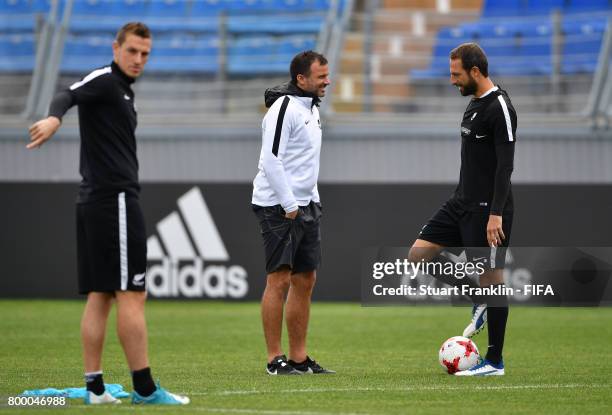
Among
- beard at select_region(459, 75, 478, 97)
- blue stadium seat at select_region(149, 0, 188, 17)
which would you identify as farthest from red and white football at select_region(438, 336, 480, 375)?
blue stadium seat at select_region(149, 0, 188, 17)

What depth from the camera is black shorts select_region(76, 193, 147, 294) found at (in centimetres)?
620

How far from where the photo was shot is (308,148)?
821cm

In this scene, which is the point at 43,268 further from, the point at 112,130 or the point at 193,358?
the point at 112,130

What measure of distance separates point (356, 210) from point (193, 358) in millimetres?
6436

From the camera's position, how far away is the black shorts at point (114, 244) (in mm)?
6195

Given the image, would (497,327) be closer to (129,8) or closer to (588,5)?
(588,5)

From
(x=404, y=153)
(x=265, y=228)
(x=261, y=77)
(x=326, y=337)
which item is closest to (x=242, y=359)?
(x=265, y=228)

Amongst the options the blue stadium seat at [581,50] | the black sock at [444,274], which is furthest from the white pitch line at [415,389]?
the blue stadium seat at [581,50]

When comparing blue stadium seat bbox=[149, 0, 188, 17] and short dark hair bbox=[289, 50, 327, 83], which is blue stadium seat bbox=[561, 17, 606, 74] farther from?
short dark hair bbox=[289, 50, 327, 83]

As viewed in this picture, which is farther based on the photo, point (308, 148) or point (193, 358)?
point (193, 358)

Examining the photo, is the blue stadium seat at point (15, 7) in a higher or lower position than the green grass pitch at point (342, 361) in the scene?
higher

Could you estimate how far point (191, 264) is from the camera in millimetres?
15086

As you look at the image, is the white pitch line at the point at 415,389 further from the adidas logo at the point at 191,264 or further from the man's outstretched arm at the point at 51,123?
the adidas logo at the point at 191,264

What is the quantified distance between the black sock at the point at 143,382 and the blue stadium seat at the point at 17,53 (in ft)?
38.7
